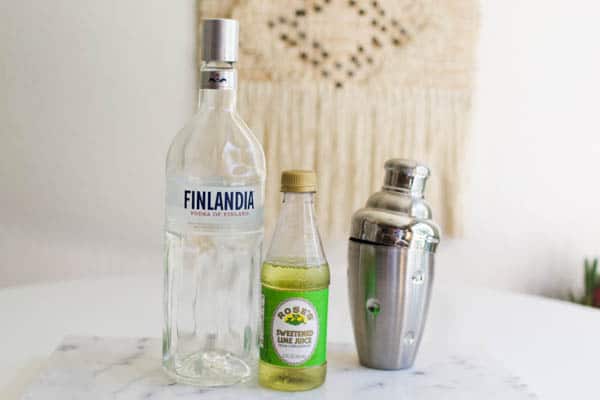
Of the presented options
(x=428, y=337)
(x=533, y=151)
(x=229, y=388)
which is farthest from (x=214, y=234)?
(x=533, y=151)

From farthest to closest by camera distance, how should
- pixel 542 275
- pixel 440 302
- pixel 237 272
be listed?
pixel 542 275, pixel 440 302, pixel 237 272

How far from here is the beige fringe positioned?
1841mm

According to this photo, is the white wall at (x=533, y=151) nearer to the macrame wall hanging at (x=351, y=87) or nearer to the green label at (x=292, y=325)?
the macrame wall hanging at (x=351, y=87)

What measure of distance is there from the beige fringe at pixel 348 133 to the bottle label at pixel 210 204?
3.61 feet

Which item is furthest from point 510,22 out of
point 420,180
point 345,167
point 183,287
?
point 183,287

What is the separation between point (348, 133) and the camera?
73.9 inches

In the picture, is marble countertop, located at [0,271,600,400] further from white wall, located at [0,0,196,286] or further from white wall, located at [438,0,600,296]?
white wall, located at [438,0,600,296]

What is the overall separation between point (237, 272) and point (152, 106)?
1190 millimetres

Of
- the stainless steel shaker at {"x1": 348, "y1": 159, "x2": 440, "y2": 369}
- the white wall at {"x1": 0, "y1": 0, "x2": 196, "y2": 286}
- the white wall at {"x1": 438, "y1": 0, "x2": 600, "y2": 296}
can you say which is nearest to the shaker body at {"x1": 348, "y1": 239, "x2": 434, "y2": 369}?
the stainless steel shaker at {"x1": 348, "y1": 159, "x2": 440, "y2": 369}

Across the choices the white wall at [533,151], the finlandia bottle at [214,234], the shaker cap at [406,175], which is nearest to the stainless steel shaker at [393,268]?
the shaker cap at [406,175]

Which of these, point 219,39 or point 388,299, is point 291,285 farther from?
point 219,39

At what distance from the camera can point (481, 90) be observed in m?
2.03

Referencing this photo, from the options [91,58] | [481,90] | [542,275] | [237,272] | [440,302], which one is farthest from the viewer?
[542,275]

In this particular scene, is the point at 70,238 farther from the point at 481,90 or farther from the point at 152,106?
the point at 481,90
